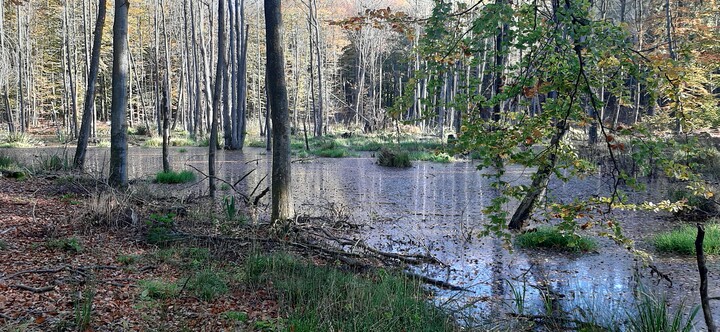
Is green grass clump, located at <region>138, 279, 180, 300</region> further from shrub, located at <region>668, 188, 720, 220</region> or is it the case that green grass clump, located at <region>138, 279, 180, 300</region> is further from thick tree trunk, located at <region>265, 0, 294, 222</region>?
shrub, located at <region>668, 188, 720, 220</region>

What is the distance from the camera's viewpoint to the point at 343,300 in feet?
13.0

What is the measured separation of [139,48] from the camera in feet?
127

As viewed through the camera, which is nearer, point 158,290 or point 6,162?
point 158,290

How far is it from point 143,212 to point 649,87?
623cm

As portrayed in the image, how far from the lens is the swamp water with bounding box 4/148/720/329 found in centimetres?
463

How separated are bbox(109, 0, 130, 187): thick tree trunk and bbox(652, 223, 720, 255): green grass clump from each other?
8.06 meters

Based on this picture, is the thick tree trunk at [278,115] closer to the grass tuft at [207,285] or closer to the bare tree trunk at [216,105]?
the grass tuft at [207,285]

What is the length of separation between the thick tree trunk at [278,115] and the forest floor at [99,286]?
1492 mm

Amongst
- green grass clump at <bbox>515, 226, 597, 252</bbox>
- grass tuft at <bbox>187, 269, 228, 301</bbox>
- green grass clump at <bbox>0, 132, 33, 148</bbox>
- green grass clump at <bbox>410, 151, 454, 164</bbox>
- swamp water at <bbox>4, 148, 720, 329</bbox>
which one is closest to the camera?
grass tuft at <bbox>187, 269, 228, 301</bbox>

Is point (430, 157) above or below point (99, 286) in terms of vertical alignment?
above

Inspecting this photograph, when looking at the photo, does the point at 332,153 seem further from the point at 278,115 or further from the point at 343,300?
the point at 343,300

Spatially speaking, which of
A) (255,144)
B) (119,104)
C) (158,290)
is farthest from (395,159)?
(158,290)

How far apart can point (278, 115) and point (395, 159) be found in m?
10.2

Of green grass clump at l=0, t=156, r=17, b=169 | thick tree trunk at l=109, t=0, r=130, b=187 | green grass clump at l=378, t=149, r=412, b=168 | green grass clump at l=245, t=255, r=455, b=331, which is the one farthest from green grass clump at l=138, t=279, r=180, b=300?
green grass clump at l=378, t=149, r=412, b=168
